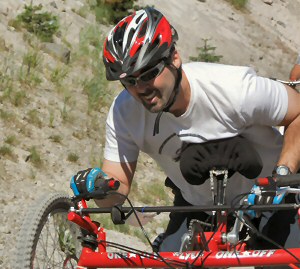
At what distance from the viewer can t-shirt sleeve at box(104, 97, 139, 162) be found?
16.2 ft

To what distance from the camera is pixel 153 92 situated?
14.9 feet

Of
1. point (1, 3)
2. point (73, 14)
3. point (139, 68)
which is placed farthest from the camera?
point (73, 14)

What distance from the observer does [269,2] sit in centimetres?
2469

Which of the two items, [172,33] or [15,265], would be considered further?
[172,33]

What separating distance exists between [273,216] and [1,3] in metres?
10.2

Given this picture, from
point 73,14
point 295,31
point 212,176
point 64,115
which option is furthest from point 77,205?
point 295,31

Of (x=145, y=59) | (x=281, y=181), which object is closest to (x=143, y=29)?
(x=145, y=59)

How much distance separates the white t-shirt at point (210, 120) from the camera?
4.66 m

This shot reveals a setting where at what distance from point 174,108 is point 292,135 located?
69cm

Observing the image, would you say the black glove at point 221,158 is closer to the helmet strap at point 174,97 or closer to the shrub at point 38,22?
the helmet strap at point 174,97

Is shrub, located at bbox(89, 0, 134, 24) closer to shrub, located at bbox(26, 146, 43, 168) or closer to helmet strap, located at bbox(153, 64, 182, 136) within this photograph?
shrub, located at bbox(26, 146, 43, 168)

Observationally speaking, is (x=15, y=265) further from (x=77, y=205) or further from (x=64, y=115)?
(x=64, y=115)

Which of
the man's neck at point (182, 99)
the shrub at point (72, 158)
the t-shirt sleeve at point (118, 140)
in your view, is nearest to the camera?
the man's neck at point (182, 99)

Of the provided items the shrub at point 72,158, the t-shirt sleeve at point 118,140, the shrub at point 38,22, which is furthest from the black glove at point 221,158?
the shrub at point 38,22
